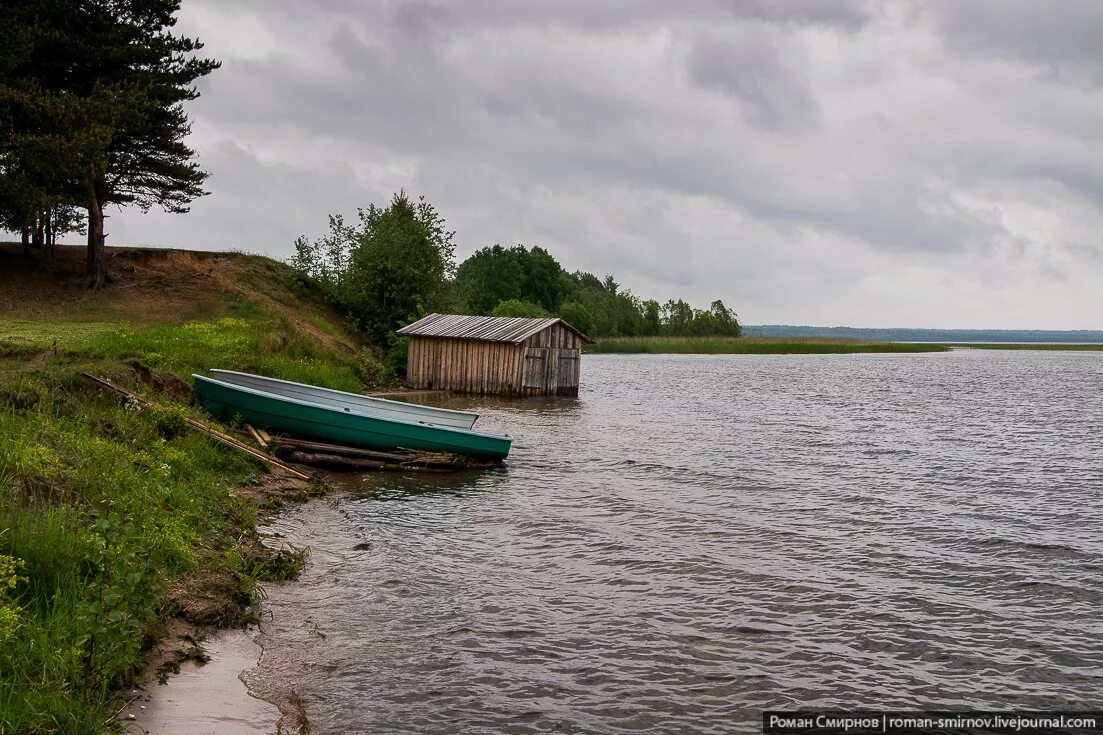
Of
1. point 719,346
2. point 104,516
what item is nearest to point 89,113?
point 104,516

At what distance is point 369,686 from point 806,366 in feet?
237

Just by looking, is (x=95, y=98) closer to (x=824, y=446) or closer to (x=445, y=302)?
(x=445, y=302)

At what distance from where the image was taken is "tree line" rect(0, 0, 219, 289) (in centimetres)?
A: 2766

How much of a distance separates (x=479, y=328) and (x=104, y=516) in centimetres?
2830

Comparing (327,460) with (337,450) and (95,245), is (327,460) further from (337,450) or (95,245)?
(95,245)

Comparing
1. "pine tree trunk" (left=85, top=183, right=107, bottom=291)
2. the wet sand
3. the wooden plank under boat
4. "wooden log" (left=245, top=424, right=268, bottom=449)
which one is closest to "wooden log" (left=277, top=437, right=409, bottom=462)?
"wooden log" (left=245, top=424, right=268, bottom=449)

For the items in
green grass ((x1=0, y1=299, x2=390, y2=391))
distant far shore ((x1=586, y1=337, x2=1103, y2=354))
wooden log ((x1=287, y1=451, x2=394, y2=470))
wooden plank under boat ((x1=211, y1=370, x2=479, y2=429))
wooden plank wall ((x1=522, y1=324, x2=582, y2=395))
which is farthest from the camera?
distant far shore ((x1=586, y1=337, x2=1103, y2=354))

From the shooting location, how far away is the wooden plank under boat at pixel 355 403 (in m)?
20.5

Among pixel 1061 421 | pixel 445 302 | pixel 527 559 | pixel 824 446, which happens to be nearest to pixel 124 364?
pixel 527 559

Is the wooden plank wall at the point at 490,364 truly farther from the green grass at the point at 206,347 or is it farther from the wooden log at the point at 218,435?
the wooden log at the point at 218,435

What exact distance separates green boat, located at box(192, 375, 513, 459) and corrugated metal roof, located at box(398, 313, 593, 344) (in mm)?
16577

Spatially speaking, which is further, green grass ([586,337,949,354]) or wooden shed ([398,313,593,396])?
green grass ([586,337,949,354])

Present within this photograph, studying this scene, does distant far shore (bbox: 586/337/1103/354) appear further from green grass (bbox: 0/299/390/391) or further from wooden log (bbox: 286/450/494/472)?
wooden log (bbox: 286/450/494/472)

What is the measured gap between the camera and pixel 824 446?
24578mm
